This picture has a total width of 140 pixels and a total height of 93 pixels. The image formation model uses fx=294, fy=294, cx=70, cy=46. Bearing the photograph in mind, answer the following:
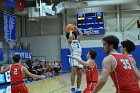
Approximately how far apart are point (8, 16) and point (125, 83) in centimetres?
1487

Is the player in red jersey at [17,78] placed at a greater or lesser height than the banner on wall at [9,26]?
lesser

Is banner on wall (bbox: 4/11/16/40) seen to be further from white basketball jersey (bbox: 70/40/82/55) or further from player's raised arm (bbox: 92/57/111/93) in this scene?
player's raised arm (bbox: 92/57/111/93)

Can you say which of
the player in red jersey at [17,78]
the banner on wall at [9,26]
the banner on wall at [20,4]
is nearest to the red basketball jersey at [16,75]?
the player in red jersey at [17,78]

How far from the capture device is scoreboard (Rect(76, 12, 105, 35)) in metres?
21.3

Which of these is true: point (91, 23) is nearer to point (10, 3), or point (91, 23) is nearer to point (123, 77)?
point (10, 3)

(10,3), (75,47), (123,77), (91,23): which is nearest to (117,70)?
(123,77)

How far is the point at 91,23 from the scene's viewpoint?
21422 millimetres

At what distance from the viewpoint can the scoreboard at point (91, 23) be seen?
21.3 meters

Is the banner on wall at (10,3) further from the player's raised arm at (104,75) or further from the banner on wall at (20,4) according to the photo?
the player's raised arm at (104,75)

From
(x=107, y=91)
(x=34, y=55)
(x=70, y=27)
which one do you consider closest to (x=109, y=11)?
(x=34, y=55)

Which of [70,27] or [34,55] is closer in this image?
[70,27]

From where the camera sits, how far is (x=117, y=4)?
830 inches

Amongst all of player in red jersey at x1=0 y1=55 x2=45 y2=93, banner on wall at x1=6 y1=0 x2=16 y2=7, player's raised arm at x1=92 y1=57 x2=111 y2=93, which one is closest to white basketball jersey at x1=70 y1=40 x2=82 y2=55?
player in red jersey at x1=0 y1=55 x2=45 y2=93

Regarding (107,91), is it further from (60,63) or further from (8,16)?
(60,63)
